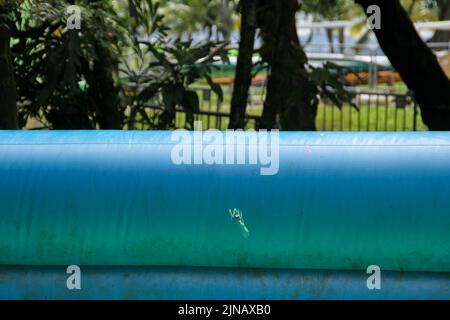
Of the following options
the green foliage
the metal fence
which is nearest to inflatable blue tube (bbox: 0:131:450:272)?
the green foliage

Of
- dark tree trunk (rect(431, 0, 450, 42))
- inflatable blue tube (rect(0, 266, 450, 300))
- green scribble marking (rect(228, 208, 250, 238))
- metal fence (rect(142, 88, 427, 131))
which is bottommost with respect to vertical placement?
inflatable blue tube (rect(0, 266, 450, 300))

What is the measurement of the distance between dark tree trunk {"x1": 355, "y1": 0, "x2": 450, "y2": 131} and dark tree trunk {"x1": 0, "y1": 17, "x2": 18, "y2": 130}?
2859 millimetres

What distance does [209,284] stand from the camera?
3.68m

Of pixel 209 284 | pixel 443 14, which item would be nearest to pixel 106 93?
pixel 209 284

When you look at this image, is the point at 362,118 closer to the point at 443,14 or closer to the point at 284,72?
the point at 284,72

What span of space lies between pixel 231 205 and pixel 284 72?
11.0 feet

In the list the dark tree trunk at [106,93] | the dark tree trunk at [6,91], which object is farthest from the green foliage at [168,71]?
the dark tree trunk at [6,91]

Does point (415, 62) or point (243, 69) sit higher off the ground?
point (415, 62)

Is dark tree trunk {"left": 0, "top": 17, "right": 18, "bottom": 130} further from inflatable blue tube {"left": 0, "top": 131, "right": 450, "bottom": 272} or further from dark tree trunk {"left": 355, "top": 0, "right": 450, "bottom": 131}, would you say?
dark tree trunk {"left": 355, "top": 0, "right": 450, "bottom": 131}

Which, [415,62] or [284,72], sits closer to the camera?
[284,72]

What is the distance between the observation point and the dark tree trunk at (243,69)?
6254 mm

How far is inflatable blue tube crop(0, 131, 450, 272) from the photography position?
3561mm
